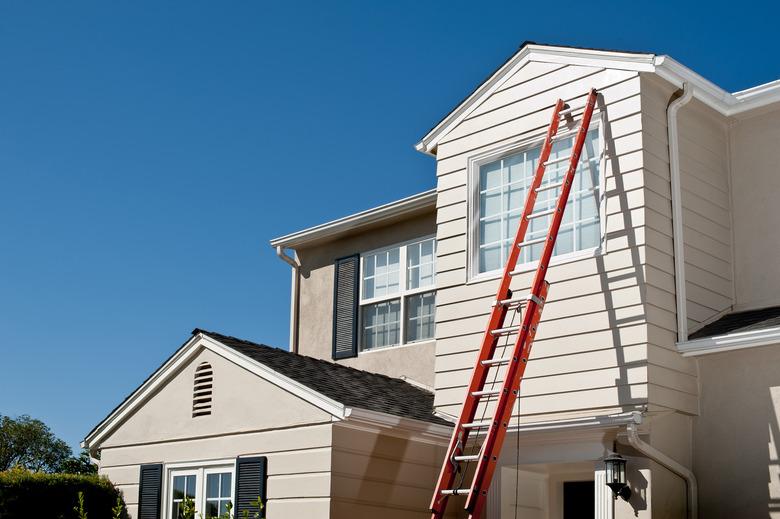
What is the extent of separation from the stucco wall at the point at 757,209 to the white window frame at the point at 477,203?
1.77 m

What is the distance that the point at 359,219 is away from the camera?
14875mm

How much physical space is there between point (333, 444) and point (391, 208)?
4900 mm

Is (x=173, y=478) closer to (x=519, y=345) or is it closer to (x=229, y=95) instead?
(x=519, y=345)

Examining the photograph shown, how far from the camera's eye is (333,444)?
1021cm

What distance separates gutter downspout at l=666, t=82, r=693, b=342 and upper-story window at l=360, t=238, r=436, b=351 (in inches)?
155

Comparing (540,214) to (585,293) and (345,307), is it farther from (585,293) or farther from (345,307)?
(345,307)

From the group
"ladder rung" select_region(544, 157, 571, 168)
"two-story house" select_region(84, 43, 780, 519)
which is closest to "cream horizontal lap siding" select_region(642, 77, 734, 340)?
"two-story house" select_region(84, 43, 780, 519)

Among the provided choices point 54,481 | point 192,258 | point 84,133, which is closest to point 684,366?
point 54,481

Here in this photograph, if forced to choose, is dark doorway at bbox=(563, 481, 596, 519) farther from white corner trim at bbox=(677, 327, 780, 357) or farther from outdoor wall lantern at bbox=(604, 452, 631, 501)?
white corner trim at bbox=(677, 327, 780, 357)

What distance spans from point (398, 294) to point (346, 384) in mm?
2870

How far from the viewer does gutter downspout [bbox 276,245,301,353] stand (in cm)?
1605

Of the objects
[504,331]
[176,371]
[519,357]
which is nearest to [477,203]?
[504,331]

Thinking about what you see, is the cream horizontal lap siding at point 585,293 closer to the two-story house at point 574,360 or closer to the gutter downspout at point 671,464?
the two-story house at point 574,360

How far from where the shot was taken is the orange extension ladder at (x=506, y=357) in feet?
31.0
